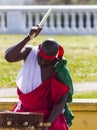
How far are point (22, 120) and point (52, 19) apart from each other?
1274 centimetres

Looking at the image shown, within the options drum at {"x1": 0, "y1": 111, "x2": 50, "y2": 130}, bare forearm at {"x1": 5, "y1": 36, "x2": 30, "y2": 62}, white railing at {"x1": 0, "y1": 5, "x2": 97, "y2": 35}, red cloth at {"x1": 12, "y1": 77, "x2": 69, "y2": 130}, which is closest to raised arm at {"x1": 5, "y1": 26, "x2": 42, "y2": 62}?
bare forearm at {"x1": 5, "y1": 36, "x2": 30, "y2": 62}

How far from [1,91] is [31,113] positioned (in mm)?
3930

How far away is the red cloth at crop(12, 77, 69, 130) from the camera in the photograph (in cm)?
580

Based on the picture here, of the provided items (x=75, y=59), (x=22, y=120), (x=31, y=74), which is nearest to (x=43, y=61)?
(x=31, y=74)

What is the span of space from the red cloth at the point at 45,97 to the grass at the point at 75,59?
4046 mm

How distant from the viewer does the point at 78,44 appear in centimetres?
1505

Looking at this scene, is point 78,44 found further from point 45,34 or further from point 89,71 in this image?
point 89,71

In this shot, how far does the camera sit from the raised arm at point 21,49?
5738mm

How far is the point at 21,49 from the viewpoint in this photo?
5.78 meters

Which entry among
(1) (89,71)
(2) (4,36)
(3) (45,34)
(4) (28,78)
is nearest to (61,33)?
(3) (45,34)

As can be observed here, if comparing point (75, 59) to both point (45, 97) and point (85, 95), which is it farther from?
point (45, 97)

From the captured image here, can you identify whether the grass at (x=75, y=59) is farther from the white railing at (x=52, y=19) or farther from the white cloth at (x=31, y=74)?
the white cloth at (x=31, y=74)

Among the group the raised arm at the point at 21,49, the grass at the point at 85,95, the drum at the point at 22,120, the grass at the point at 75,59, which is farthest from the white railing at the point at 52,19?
the drum at the point at 22,120

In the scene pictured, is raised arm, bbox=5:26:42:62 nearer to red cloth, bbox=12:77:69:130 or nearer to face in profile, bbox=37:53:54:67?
face in profile, bbox=37:53:54:67
